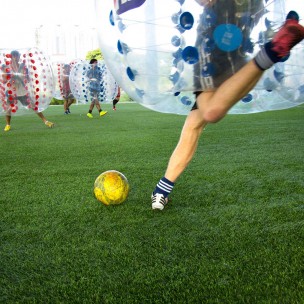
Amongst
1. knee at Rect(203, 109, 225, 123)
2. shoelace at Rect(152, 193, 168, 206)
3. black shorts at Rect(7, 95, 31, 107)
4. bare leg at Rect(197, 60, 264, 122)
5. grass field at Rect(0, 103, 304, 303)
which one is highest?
bare leg at Rect(197, 60, 264, 122)

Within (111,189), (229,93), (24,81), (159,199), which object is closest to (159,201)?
(159,199)

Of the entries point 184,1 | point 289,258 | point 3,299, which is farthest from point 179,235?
point 184,1

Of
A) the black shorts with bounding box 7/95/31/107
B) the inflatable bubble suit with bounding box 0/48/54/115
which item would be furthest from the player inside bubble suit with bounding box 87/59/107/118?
the black shorts with bounding box 7/95/31/107

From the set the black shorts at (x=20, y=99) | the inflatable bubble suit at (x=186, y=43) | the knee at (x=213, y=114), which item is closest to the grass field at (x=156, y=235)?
the knee at (x=213, y=114)

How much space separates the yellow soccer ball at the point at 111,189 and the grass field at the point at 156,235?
0.20 ft

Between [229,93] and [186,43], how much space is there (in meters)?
0.28

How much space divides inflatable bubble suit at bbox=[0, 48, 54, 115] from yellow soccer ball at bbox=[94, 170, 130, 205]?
4403 mm

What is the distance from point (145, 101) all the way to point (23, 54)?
5.12 m

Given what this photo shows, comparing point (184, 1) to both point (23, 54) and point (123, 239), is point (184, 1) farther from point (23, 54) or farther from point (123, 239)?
point (23, 54)

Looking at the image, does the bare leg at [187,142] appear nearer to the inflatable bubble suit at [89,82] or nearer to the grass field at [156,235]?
the grass field at [156,235]

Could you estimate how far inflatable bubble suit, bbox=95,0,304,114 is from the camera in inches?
54.5

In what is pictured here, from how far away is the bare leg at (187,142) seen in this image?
2176mm

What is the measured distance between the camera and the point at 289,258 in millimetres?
1577

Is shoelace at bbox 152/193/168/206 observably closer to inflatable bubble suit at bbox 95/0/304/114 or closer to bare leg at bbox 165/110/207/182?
bare leg at bbox 165/110/207/182
